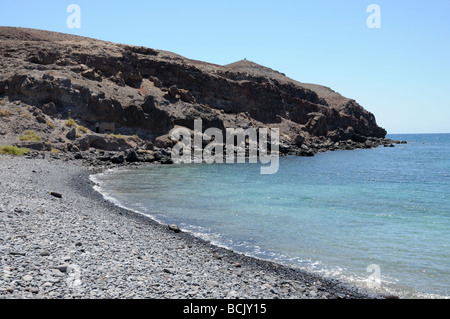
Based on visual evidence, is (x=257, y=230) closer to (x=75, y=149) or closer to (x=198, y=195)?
(x=198, y=195)

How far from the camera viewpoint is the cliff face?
4069cm

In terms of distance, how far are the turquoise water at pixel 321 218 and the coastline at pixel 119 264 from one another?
1246 mm

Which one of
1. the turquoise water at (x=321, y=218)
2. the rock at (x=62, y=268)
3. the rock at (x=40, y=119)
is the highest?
the rock at (x=40, y=119)

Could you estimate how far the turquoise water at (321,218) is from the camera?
382 inches

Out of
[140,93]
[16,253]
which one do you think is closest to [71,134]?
[140,93]

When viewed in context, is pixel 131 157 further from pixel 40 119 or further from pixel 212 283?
pixel 212 283

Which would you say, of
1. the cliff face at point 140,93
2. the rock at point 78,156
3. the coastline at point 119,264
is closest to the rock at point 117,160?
the rock at point 78,156

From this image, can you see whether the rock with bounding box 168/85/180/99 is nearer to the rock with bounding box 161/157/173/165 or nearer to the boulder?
the boulder

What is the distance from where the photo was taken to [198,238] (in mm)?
11805

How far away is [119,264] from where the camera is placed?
732cm

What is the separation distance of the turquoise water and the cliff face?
667 inches

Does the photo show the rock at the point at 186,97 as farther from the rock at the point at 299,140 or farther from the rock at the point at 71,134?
the rock at the point at 71,134
